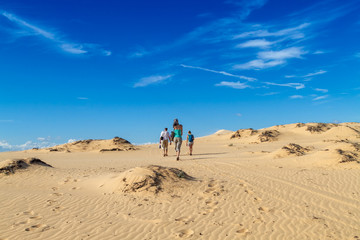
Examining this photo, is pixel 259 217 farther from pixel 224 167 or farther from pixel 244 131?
pixel 244 131

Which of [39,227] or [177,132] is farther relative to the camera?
[177,132]

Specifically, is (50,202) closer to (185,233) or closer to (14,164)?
(185,233)

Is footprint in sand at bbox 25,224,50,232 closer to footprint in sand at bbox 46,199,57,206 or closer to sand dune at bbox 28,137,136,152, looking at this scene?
footprint in sand at bbox 46,199,57,206

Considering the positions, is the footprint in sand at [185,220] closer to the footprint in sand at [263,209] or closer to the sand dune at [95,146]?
the footprint in sand at [263,209]

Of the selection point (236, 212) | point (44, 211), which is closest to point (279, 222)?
point (236, 212)

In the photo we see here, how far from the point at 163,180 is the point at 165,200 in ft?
4.97

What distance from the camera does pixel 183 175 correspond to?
11.4 meters

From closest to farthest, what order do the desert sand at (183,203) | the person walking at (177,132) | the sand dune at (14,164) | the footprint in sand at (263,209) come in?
1. the desert sand at (183,203)
2. the footprint in sand at (263,209)
3. the sand dune at (14,164)
4. the person walking at (177,132)

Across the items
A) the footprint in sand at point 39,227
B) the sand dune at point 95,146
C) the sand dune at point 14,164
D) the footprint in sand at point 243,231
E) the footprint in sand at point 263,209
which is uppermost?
the sand dune at point 95,146

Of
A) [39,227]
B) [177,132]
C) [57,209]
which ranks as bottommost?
[39,227]

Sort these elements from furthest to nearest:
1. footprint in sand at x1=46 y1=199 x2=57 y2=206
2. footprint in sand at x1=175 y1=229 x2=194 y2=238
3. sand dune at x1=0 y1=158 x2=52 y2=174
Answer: sand dune at x1=0 y1=158 x2=52 y2=174, footprint in sand at x1=46 y1=199 x2=57 y2=206, footprint in sand at x1=175 y1=229 x2=194 y2=238

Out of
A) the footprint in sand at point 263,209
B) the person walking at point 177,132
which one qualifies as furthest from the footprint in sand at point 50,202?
the person walking at point 177,132

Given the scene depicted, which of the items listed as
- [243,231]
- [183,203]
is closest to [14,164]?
[183,203]

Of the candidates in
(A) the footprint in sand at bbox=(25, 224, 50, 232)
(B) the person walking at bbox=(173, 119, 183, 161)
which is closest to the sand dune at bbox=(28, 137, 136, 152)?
(B) the person walking at bbox=(173, 119, 183, 161)
